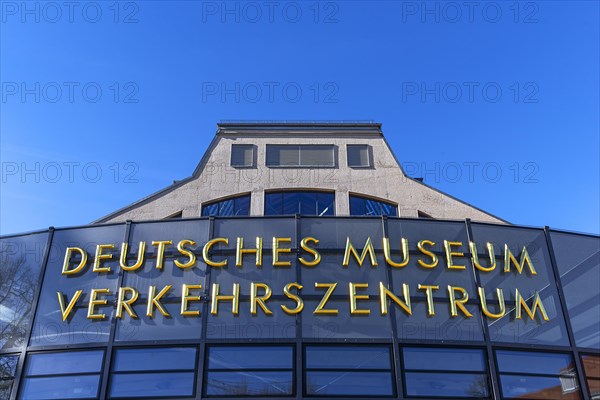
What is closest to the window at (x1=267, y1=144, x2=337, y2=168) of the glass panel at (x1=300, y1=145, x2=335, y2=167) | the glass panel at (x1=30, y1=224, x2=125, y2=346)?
the glass panel at (x1=300, y1=145, x2=335, y2=167)

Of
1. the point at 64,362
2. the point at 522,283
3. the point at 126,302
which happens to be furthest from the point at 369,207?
the point at 64,362

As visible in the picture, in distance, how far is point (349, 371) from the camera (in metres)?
Answer: 14.2

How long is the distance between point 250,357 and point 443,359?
4.81 meters

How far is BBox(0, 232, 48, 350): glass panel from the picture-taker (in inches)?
611

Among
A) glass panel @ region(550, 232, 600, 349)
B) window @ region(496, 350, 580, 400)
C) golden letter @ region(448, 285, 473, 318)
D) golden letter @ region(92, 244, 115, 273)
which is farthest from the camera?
golden letter @ region(92, 244, 115, 273)

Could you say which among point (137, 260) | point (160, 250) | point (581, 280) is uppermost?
point (160, 250)

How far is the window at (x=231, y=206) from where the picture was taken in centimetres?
2356

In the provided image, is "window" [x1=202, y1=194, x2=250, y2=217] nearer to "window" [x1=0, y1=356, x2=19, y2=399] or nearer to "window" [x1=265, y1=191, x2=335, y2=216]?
"window" [x1=265, y1=191, x2=335, y2=216]

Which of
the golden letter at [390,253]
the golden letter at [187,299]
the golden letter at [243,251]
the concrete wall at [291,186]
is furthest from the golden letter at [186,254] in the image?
the concrete wall at [291,186]

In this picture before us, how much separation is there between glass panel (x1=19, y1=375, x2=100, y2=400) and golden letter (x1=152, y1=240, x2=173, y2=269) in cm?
325

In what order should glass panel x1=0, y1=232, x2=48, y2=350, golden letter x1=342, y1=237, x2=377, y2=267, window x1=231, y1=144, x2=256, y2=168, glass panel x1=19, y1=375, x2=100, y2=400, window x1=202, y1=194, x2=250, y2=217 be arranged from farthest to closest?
window x1=231, y1=144, x2=256, y2=168
window x1=202, y1=194, x2=250, y2=217
golden letter x1=342, y1=237, x2=377, y2=267
glass panel x1=0, y1=232, x2=48, y2=350
glass panel x1=19, y1=375, x2=100, y2=400

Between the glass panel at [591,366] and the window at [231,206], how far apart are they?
1328cm

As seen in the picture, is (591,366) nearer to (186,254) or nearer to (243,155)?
(186,254)

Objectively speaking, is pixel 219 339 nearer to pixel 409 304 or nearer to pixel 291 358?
pixel 291 358
